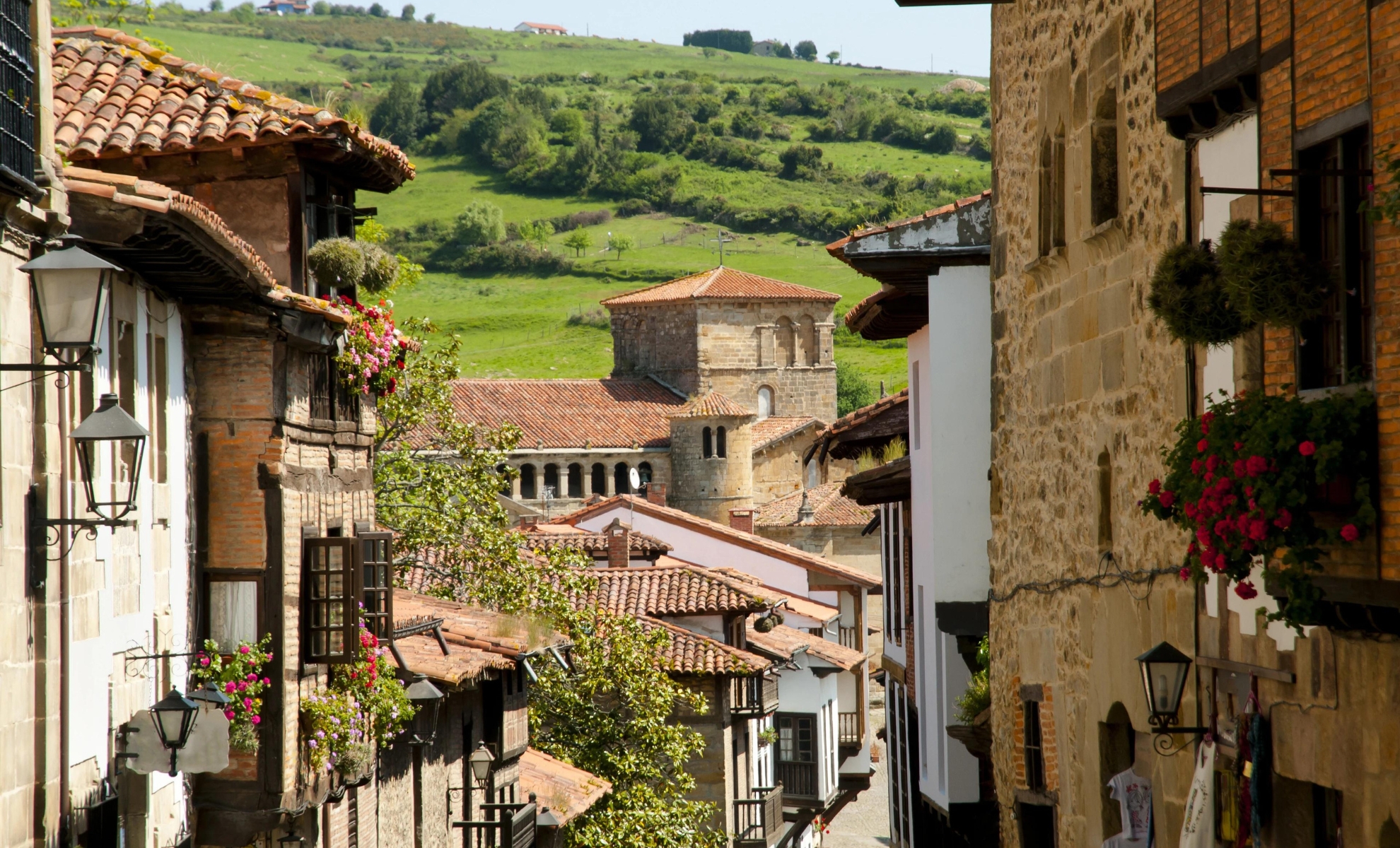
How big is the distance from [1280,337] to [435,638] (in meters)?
13.0

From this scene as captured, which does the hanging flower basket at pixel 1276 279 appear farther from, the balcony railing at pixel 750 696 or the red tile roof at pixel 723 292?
the red tile roof at pixel 723 292

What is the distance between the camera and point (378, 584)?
49.9 ft

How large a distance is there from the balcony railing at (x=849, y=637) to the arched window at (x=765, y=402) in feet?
115

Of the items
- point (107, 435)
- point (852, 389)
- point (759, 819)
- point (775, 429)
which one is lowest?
point (759, 819)

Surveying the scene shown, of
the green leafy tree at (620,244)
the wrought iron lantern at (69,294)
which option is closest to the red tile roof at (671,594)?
the wrought iron lantern at (69,294)

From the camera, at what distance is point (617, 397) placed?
73438 millimetres

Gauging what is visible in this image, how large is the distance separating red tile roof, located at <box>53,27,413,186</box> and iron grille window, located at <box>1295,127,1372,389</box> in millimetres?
8588

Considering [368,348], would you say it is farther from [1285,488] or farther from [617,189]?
[617,189]

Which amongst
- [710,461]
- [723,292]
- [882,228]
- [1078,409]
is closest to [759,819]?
[882,228]

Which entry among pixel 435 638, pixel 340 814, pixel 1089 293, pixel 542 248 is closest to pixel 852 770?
pixel 435 638

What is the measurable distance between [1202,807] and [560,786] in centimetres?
1512

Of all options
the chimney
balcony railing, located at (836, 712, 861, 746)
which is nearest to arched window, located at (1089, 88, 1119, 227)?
the chimney

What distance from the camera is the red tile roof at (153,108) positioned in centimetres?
1240

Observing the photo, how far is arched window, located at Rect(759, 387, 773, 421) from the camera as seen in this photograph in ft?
262
